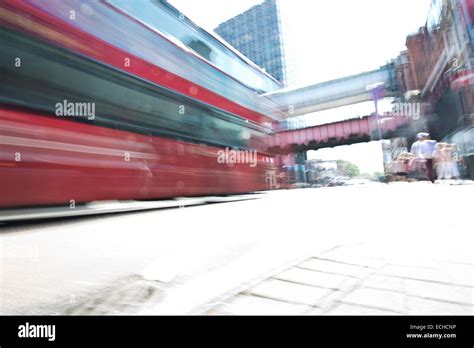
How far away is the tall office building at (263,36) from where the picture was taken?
163 ft

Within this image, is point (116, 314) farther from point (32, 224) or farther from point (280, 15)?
point (280, 15)

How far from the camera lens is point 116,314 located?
122cm

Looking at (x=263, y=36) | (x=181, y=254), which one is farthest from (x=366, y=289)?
(x=263, y=36)

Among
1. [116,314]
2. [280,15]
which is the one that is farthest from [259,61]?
[116,314]

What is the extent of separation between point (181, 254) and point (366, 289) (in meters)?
1.35

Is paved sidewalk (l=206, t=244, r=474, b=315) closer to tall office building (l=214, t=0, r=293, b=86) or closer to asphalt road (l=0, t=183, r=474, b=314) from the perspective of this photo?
asphalt road (l=0, t=183, r=474, b=314)

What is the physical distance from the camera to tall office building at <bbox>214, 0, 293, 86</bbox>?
163ft

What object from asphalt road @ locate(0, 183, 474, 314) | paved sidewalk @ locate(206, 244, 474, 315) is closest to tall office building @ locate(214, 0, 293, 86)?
asphalt road @ locate(0, 183, 474, 314)

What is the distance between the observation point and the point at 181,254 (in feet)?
7.28

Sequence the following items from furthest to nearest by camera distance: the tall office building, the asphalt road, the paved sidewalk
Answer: the tall office building → the asphalt road → the paved sidewalk

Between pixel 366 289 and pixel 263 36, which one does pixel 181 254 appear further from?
pixel 263 36

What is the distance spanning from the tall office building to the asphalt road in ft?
165

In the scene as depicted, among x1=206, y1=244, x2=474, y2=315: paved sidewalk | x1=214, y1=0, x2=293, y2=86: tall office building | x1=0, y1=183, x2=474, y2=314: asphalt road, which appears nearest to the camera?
x1=206, y1=244, x2=474, y2=315: paved sidewalk

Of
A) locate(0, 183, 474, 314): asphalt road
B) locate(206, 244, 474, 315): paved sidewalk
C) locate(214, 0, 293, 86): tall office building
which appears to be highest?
locate(214, 0, 293, 86): tall office building
